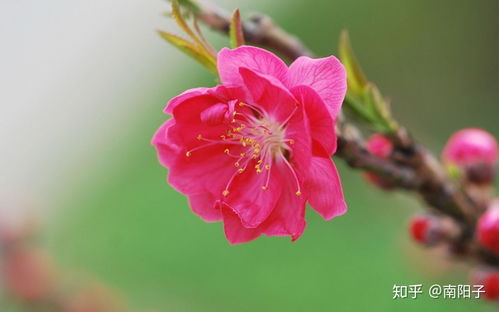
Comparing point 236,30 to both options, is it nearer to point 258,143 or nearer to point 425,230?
point 258,143

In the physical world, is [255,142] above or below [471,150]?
below

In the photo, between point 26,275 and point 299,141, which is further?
point 26,275

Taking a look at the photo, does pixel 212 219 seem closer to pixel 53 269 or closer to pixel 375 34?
pixel 53 269

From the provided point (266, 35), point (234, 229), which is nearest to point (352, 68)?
point (266, 35)

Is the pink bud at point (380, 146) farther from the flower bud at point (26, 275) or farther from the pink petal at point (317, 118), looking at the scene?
the flower bud at point (26, 275)

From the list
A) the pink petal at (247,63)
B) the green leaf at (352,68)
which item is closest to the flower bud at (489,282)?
the green leaf at (352,68)

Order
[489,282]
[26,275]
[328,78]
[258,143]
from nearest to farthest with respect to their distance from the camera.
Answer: [328,78]
[258,143]
[489,282]
[26,275]

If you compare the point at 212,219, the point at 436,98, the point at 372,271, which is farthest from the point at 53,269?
the point at 436,98

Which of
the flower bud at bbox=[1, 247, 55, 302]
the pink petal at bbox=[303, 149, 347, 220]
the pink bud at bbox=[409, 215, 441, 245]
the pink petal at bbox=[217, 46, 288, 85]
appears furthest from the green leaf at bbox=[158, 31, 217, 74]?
the flower bud at bbox=[1, 247, 55, 302]
